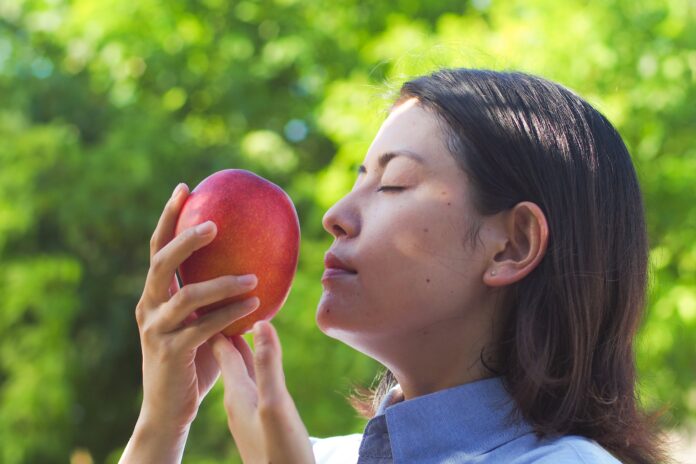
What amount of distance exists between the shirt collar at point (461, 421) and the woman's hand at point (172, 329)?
0.98 ft

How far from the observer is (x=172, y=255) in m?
1.37

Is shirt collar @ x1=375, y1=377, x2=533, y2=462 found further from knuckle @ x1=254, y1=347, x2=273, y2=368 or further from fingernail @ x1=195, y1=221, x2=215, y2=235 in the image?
fingernail @ x1=195, y1=221, x2=215, y2=235

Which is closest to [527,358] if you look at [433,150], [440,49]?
[433,150]

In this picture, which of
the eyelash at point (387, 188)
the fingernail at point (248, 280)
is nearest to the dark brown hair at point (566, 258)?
the eyelash at point (387, 188)

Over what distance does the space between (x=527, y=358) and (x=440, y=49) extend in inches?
44.8

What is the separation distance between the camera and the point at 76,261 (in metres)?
7.00

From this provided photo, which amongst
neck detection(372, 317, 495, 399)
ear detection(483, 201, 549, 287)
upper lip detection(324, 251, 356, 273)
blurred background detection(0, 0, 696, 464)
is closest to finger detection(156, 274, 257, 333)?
upper lip detection(324, 251, 356, 273)

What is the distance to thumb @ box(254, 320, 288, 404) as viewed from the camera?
3.94ft

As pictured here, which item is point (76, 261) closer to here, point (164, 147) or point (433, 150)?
point (164, 147)

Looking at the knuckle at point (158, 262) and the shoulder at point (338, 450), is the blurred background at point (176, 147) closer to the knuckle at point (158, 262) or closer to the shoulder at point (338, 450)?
the shoulder at point (338, 450)

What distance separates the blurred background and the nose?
348 centimetres

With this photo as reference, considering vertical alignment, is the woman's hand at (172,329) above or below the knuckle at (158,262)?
below

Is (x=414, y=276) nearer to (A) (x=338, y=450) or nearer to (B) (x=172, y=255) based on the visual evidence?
(B) (x=172, y=255)

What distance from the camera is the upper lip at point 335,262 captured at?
138 cm
